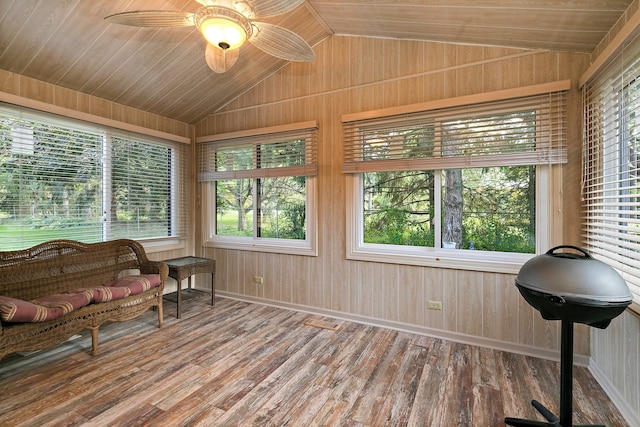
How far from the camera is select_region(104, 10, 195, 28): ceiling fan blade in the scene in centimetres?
168

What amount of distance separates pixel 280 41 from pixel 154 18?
73 centimetres

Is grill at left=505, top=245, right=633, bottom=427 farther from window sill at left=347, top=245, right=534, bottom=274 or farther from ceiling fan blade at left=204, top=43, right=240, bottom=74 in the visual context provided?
ceiling fan blade at left=204, top=43, right=240, bottom=74

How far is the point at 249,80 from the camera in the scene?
3.70 m

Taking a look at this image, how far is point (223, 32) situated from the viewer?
5.53ft

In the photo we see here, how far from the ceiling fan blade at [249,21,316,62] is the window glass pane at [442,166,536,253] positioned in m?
1.74

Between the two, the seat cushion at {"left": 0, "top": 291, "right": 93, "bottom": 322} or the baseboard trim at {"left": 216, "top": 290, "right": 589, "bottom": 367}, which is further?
the baseboard trim at {"left": 216, "top": 290, "right": 589, "bottom": 367}

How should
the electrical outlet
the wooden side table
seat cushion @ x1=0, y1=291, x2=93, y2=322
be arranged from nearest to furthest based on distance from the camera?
seat cushion @ x1=0, y1=291, x2=93, y2=322 → the electrical outlet → the wooden side table

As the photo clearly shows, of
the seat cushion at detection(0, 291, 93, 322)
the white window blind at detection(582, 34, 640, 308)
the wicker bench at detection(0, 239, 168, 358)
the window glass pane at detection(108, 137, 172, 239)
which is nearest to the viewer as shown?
the white window blind at detection(582, 34, 640, 308)

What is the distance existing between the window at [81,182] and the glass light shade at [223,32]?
226cm

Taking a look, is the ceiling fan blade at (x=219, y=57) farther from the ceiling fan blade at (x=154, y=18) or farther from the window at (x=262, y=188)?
the window at (x=262, y=188)

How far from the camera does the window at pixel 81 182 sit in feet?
8.77

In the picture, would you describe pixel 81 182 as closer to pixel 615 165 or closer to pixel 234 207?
pixel 234 207

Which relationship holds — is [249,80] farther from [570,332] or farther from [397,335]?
[570,332]

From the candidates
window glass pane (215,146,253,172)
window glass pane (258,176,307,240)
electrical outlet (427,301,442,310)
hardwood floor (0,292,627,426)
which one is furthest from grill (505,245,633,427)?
window glass pane (215,146,253,172)
